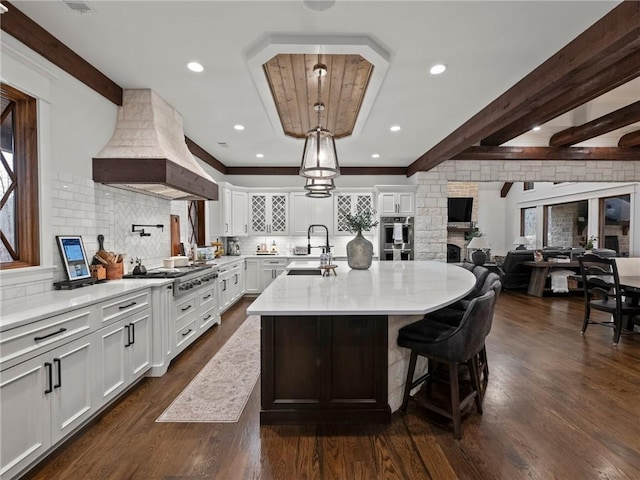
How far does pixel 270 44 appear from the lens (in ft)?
7.84

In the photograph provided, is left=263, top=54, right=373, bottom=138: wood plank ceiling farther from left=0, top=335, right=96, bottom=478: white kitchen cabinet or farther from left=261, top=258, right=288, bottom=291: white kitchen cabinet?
left=261, top=258, right=288, bottom=291: white kitchen cabinet

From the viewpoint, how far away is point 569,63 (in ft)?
7.89

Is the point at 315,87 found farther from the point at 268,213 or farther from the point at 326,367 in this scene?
the point at 268,213

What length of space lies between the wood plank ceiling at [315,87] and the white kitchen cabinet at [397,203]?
2.29 metres

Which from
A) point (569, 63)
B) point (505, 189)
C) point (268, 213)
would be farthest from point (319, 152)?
point (505, 189)

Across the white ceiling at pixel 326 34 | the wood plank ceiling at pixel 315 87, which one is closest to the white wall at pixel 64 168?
the white ceiling at pixel 326 34

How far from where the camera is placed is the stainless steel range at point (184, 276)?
3.23 metres

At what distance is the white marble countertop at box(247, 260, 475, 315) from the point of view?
186 centimetres

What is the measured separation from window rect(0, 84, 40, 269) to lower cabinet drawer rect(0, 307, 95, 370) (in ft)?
2.27

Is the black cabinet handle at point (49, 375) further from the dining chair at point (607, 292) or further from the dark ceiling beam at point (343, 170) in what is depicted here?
the dark ceiling beam at point (343, 170)

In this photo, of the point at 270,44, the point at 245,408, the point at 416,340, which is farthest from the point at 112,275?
the point at 416,340

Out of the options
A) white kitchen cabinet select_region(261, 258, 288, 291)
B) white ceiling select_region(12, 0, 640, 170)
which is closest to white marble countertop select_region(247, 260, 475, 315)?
white ceiling select_region(12, 0, 640, 170)

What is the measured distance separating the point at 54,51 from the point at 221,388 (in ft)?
9.97

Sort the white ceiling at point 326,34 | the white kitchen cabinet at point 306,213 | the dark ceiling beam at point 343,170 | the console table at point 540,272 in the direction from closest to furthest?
1. the white ceiling at point 326,34
2. the console table at point 540,272
3. the white kitchen cabinet at point 306,213
4. the dark ceiling beam at point 343,170
